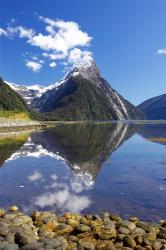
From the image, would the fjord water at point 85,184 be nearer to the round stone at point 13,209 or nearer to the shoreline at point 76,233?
the round stone at point 13,209

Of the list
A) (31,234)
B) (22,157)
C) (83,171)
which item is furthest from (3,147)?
(31,234)

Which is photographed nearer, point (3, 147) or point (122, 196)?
point (122, 196)

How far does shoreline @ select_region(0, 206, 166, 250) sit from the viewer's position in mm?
18766

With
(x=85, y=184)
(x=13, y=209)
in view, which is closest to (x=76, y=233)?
(x=13, y=209)

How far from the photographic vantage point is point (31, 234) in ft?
65.2

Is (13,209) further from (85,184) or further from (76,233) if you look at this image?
(85,184)

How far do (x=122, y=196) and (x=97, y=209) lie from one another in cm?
466

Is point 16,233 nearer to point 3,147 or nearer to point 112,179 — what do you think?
point 112,179

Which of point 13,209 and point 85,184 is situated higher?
point 13,209

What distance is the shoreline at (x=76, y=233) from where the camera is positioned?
18.8 metres

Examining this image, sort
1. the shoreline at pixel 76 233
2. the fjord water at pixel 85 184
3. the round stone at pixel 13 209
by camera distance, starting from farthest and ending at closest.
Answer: the fjord water at pixel 85 184
the round stone at pixel 13 209
the shoreline at pixel 76 233

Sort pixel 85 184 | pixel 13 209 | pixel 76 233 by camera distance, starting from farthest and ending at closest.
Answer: pixel 85 184, pixel 13 209, pixel 76 233

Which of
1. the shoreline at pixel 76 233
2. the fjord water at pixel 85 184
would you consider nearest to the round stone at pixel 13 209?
the fjord water at pixel 85 184

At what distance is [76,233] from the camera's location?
21.0m
